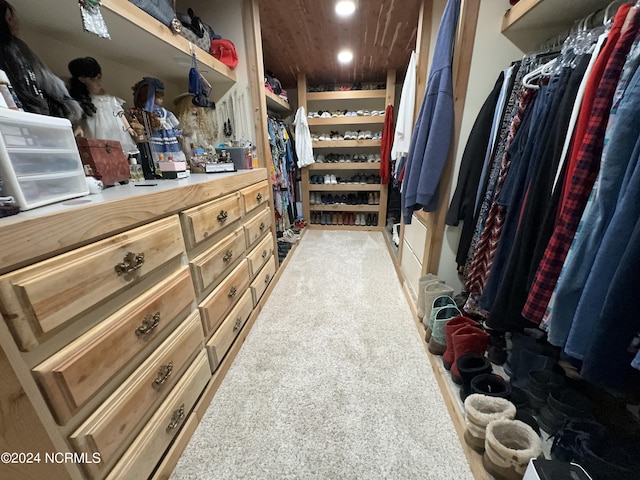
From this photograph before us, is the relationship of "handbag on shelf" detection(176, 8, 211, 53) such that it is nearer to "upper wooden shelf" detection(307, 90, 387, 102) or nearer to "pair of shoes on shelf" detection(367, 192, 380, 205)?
"upper wooden shelf" detection(307, 90, 387, 102)

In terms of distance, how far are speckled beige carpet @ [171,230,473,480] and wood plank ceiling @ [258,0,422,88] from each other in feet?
6.67

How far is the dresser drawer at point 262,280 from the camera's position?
1646 millimetres

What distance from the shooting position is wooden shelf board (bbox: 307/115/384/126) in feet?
10.2

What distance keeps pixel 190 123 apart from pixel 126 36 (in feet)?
1.74

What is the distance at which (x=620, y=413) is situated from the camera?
0.94 meters

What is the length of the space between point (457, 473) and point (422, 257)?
1068mm

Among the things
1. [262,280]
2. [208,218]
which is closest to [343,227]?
[262,280]

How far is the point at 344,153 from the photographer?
3598 millimetres

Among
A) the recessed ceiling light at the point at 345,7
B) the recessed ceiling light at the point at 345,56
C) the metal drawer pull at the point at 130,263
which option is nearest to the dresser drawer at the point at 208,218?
the metal drawer pull at the point at 130,263

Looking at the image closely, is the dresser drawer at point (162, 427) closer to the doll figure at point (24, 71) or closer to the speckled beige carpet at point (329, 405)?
the speckled beige carpet at point (329, 405)

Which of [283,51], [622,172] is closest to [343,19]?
[283,51]

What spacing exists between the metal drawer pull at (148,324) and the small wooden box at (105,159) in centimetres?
57

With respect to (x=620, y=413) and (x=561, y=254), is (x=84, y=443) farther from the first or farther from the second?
(x=620, y=413)

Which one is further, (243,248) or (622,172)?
(243,248)
